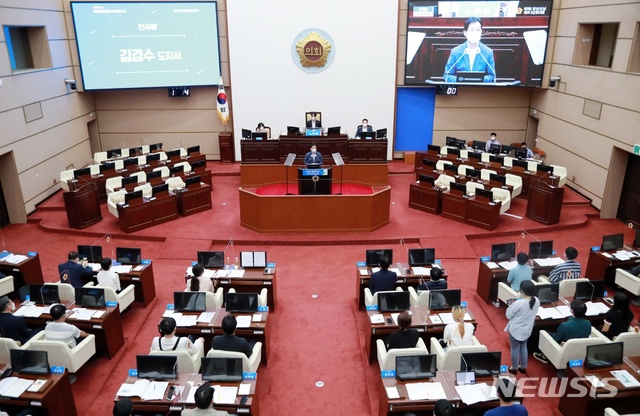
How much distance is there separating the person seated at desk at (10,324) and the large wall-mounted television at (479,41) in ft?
44.8

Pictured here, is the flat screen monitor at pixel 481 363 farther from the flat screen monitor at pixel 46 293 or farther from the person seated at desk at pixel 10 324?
the flat screen monitor at pixel 46 293

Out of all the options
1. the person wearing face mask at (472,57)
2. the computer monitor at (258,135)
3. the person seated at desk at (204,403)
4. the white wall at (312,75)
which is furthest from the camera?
the white wall at (312,75)

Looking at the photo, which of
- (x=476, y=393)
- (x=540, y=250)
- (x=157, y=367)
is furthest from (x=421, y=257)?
(x=157, y=367)

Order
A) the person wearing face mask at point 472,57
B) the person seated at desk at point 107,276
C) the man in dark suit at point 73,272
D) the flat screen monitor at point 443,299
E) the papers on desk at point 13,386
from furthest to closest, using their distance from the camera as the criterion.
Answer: the person wearing face mask at point 472,57 < the man in dark suit at point 73,272 < the person seated at desk at point 107,276 < the flat screen monitor at point 443,299 < the papers on desk at point 13,386

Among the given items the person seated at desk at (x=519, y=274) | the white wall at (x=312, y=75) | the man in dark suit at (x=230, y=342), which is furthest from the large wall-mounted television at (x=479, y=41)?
the man in dark suit at (x=230, y=342)

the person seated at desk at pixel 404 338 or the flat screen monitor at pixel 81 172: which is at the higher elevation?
the flat screen monitor at pixel 81 172

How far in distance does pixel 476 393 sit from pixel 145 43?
14.8m

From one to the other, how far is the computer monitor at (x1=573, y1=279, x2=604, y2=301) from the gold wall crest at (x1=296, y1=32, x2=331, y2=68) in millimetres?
11577

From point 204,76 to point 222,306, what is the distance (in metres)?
10.9

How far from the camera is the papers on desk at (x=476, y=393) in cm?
577

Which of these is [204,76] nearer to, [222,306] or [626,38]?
[222,306]

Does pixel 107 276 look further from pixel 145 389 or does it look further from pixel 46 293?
pixel 145 389

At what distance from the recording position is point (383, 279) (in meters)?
8.34

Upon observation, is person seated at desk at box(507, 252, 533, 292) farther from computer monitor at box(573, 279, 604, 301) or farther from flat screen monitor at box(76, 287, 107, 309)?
flat screen monitor at box(76, 287, 107, 309)
